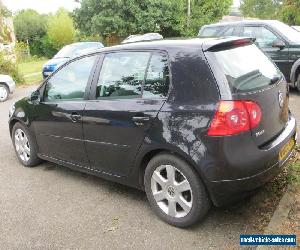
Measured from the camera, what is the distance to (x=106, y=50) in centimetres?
479

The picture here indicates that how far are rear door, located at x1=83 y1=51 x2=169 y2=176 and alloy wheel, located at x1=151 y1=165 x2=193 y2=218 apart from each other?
0.36 m

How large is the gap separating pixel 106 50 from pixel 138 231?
79.7 inches

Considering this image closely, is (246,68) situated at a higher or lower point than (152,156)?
higher

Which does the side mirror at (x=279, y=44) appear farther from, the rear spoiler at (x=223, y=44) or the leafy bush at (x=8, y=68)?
the leafy bush at (x=8, y=68)

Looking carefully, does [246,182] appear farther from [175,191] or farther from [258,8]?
[258,8]

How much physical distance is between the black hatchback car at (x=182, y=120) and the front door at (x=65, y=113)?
0.07 ft

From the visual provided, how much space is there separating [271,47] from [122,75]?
6.49m

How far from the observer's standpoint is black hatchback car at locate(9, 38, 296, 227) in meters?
3.66

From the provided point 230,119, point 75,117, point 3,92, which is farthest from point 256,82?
point 3,92

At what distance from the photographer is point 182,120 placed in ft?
12.5

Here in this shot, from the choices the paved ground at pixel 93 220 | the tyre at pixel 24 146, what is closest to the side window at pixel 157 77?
the paved ground at pixel 93 220

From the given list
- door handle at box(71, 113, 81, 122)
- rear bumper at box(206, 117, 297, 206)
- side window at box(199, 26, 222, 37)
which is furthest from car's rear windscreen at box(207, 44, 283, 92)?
side window at box(199, 26, 222, 37)

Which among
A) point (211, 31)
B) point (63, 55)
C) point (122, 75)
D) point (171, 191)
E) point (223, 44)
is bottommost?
point (63, 55)

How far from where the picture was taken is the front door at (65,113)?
493cm
